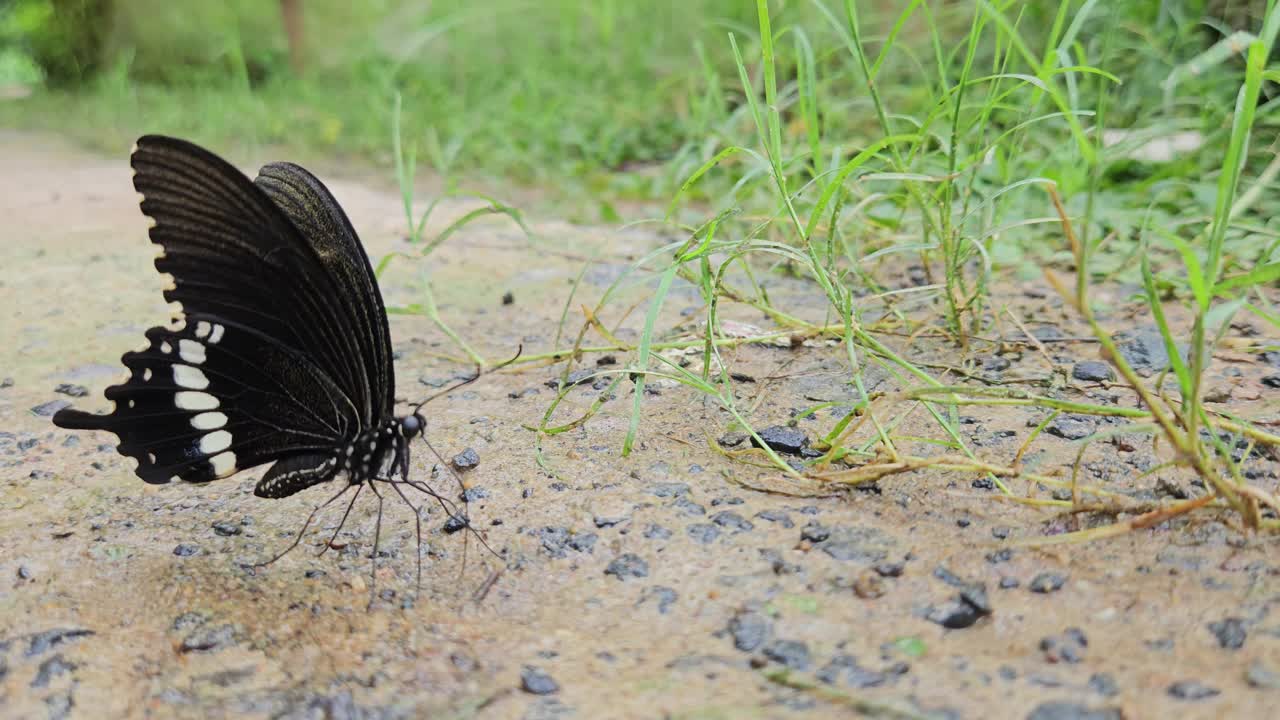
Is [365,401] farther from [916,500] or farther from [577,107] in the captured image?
[577,107]

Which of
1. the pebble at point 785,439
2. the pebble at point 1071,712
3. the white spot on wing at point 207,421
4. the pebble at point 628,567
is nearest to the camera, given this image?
the pebble at point 1071,712

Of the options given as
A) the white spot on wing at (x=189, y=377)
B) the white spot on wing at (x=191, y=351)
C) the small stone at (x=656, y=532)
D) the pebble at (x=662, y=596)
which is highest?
the white spot on wing at (x=191, y=351)

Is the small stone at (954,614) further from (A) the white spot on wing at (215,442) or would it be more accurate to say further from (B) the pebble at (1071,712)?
(A) the white spot on wing at (215,442)

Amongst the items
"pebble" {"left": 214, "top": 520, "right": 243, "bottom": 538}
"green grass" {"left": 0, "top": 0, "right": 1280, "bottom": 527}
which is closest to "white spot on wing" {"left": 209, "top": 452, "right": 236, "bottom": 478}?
"pebble" {"left": 214, "top": 520, "right": 243, "bottom": 538}

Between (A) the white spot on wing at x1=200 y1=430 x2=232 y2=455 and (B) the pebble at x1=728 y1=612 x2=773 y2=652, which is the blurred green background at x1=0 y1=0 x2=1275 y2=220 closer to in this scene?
(B) the pebble at x1=728 y1=612 x2=773 y2=652

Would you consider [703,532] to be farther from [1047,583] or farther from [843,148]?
[843,148]

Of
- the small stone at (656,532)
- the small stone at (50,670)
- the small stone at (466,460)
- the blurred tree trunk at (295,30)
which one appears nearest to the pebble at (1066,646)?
the small stone at (656,532)
